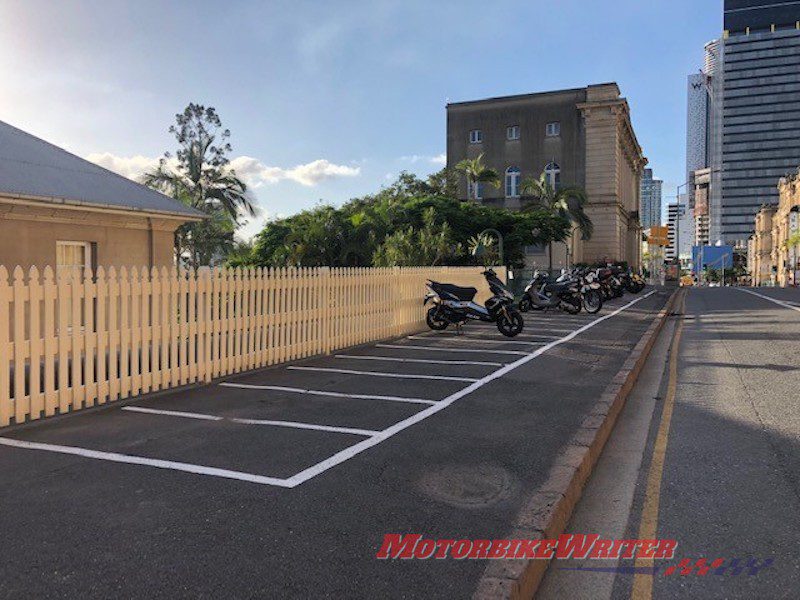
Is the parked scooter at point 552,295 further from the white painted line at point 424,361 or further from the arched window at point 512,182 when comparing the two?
the arched window at point 512,182

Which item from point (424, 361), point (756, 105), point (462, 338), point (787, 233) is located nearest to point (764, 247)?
point (787, 233)

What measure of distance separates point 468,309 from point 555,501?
10070 millimetres

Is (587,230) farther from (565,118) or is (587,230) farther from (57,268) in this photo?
(57,268)

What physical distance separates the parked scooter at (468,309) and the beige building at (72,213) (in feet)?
19.0

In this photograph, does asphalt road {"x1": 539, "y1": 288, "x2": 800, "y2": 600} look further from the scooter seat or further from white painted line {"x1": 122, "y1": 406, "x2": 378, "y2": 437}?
the scooter seat

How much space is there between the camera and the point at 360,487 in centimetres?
433

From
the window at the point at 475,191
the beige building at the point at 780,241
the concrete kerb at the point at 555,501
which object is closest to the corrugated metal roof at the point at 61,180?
the concrete kerb at the point at 555,501

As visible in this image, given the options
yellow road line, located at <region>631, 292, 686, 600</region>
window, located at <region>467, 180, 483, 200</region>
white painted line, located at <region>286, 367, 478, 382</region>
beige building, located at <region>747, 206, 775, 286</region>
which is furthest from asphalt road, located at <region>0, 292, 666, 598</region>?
beige building, located at <region>747, 206, 775, 286</region>

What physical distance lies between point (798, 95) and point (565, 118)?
Answer: 16057cm

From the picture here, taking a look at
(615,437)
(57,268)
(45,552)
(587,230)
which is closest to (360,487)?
(45,552)

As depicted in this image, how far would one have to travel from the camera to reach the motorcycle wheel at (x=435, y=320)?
1439 centimetres

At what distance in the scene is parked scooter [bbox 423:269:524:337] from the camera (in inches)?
528

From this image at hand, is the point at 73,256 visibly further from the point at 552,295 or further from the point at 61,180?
the point at 552,295

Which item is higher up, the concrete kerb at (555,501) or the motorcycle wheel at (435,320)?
the motorcycle wheel at (435,320)
